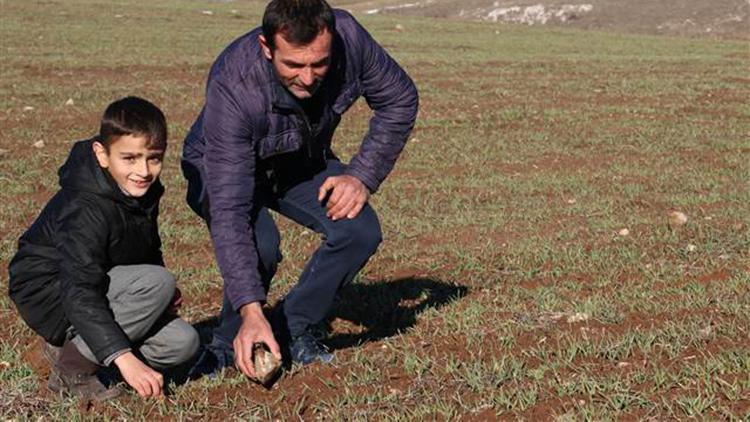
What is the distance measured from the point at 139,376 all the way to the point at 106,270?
55cm

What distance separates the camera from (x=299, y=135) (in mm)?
4629

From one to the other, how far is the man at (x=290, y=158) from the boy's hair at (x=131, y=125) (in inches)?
11.0

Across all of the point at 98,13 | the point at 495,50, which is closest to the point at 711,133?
the point at 495,50

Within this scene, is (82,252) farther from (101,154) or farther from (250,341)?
(250,341)

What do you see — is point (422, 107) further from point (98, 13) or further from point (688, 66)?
point (98, 13)

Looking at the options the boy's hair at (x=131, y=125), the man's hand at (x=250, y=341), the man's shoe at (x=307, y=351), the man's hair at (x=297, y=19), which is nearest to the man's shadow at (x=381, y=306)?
the man's shoe at (x=307, y=351)

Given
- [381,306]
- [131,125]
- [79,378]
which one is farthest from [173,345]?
[381,306]

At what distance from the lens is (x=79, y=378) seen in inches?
175

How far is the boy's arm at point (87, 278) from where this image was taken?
13.5ft

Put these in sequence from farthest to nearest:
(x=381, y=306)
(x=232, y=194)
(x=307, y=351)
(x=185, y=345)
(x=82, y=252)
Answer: (x=381, y=306), (x=307, y=351), (x=185, y=345), (x=232, y=194), (x=82, y=252)

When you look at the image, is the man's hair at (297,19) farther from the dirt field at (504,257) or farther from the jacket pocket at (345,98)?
the dirt field at (504,257)

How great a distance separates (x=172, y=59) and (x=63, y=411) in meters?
21.2

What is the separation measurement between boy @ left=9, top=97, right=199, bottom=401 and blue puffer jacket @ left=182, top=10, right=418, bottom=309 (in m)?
0.27

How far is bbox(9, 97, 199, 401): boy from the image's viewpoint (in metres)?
4.14
